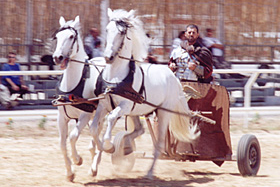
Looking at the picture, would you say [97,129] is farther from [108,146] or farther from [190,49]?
[190,49]

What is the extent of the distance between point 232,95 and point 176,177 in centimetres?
411

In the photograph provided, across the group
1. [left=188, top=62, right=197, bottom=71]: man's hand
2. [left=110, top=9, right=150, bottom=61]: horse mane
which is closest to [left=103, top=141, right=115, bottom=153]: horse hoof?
[left=110, top=9, right=150, bottom=61]: horse mane

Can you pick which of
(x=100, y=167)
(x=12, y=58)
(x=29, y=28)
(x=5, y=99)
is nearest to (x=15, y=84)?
(x=5, y=99)

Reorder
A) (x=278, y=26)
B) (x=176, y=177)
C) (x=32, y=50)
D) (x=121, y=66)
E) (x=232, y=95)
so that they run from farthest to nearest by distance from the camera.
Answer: (x=278, y=26) → (x=32, y=50) → (x=232, y=95) → (x=176, y=177) → (x=121, y=66)

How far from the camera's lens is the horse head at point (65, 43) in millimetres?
6909

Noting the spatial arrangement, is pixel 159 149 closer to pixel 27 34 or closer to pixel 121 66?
pixel 121 66

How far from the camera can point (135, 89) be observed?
716 centimetres

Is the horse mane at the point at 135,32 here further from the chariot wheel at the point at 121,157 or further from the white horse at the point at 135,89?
the chariot wheel at the point at 121,157

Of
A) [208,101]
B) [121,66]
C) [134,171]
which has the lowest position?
[134,171]

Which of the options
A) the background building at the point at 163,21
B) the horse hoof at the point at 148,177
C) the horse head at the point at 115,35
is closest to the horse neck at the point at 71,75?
the horse head at the point at 115,35

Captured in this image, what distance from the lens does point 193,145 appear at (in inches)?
307

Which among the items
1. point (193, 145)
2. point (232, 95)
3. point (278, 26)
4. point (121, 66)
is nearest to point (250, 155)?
point (193, 145)

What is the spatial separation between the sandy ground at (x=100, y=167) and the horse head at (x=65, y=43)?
4.41ft

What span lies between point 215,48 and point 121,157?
5.53 meters
